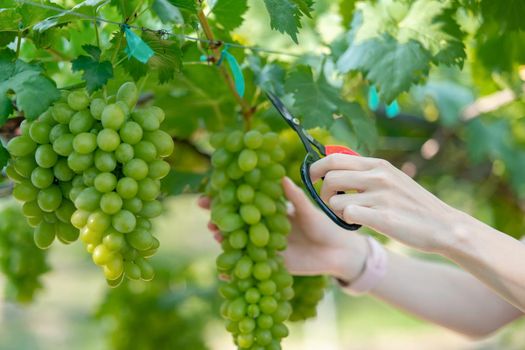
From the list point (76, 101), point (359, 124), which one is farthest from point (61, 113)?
point (359, 124)

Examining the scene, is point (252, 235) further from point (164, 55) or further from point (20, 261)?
point (20, 261)

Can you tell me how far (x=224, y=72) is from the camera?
914mm

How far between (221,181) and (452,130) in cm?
104

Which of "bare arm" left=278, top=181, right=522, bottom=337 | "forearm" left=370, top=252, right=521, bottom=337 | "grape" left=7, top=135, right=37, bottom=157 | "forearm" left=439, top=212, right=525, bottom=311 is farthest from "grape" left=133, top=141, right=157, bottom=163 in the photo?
"forearm" left=370, top=252, right=521, bottom=337

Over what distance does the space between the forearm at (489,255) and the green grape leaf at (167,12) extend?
0.36 meters

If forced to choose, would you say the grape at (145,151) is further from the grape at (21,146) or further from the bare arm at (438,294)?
the bare arm at (438,294)

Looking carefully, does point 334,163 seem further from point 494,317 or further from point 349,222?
point 494,317

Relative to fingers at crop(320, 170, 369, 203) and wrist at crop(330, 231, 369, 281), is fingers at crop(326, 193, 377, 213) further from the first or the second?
wrist at crop(330, 231, 369, 281)

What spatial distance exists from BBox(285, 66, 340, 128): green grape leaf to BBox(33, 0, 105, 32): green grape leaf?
315 millimetres

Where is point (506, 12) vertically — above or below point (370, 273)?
above

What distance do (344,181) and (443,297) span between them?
2.36ft

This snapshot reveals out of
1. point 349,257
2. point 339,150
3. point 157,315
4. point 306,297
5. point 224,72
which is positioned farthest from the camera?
point 157,315

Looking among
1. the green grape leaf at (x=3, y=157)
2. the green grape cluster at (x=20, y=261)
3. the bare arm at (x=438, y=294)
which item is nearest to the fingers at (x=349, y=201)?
the green grape leaf at (x=3, y=157)

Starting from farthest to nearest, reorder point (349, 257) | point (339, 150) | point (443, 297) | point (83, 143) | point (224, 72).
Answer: point (443, 297), point (349, 257), point (224, 72), point (339, 150), point (83, 143)
